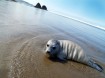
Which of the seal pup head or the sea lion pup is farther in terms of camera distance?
the sea lion pup

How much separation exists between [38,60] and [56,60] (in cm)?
93

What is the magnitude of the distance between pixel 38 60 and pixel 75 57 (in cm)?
180

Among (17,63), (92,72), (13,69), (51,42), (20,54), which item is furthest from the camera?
(51,42)

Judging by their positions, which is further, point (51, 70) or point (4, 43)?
point (4, 43)

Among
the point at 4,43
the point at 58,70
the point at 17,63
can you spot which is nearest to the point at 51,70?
the point at 58,70

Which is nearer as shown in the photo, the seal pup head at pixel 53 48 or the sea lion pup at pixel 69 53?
the seal pup head at pixel 53 48

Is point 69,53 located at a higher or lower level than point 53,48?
lower

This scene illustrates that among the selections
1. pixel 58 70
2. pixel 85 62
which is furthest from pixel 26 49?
pixel 85 62

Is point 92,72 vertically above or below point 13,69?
below

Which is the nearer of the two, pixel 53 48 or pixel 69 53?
pixel 53 48

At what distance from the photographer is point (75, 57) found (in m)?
6.68

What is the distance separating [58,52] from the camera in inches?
263

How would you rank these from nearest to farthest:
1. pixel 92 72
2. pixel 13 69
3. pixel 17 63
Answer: pixel 13 69
pixel 17 63
pixel 92 72

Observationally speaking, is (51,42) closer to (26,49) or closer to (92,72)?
(26,49)
